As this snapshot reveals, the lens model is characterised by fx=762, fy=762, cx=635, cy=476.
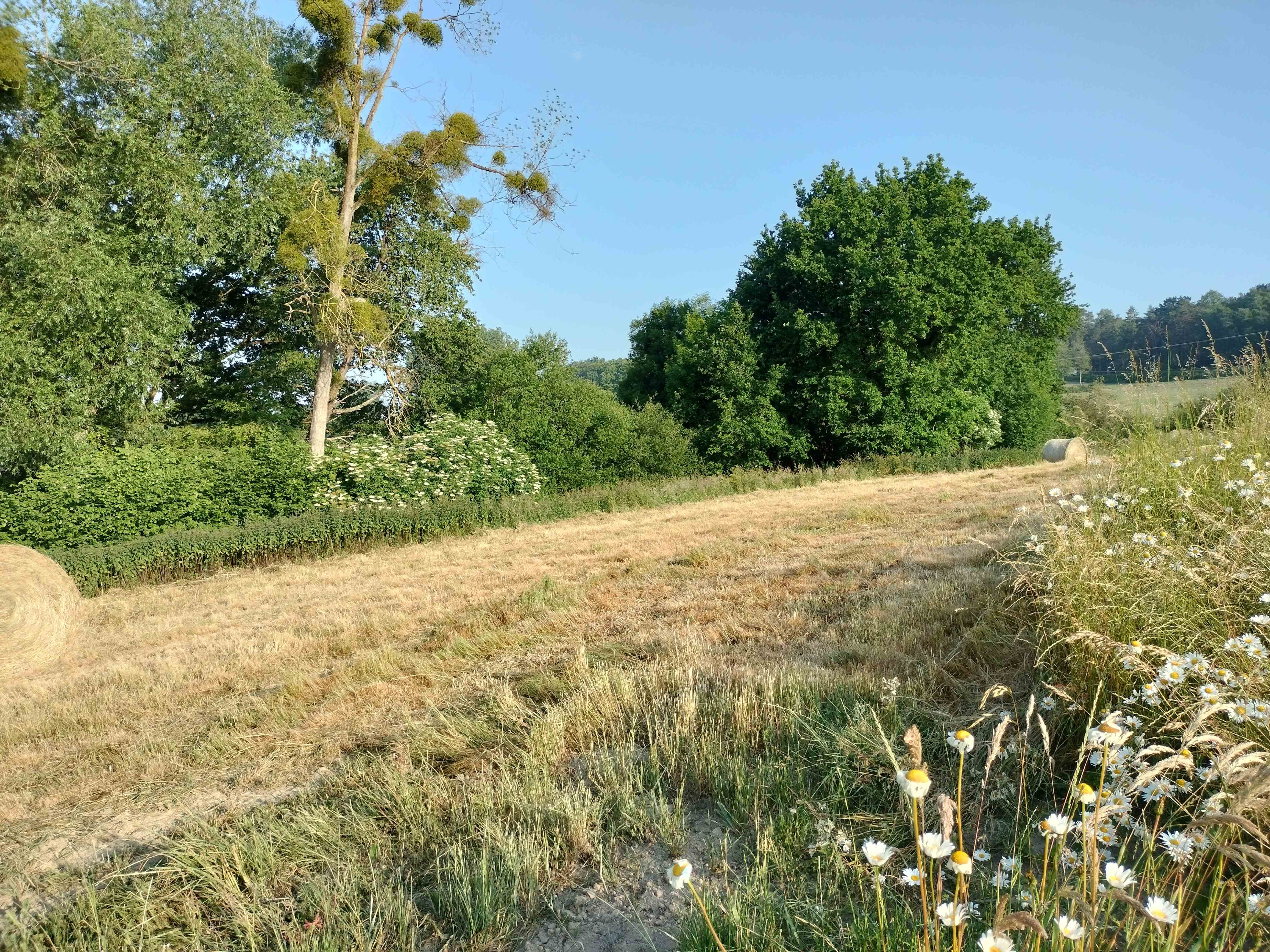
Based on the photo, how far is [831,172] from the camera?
2789cm

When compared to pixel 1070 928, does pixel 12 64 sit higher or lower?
higher

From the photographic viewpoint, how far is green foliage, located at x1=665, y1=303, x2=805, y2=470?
26.0m

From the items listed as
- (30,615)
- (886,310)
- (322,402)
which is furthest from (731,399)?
(30,615)

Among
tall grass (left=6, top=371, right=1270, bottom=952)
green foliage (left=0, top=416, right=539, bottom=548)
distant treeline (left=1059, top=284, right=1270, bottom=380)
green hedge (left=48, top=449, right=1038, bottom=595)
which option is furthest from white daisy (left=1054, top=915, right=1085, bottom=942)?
green foliage (left=0, top=416, right=539, bottom=548)

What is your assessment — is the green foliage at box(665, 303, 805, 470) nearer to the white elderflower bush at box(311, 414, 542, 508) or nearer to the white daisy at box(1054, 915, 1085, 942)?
the white elderflower bush at box(311, 414, 542, 508)

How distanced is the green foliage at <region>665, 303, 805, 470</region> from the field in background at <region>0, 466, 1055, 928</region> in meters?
15.0

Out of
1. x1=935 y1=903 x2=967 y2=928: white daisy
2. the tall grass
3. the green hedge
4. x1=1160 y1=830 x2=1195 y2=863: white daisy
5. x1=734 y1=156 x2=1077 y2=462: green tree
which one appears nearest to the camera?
x1=935 y1=903 x2=967 y2=928: white daisy

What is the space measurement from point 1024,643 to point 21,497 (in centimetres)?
1559

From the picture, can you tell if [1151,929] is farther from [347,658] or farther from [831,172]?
[831,172]

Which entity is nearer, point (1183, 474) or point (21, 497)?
point (1183, 474)

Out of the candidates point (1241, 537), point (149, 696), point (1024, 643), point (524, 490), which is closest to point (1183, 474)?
point (1241, 537)

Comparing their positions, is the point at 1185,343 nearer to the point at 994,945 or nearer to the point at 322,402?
the point at 994,945

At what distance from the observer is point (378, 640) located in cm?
713

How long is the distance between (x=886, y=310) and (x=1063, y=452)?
25.4 feet
